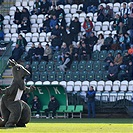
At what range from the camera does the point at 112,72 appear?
1161 inches

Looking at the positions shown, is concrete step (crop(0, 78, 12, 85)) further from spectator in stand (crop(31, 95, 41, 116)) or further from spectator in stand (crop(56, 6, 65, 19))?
spectator in stand (crop(56, 6, 65, 19))

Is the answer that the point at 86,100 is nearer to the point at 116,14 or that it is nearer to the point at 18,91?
the point at 116,14

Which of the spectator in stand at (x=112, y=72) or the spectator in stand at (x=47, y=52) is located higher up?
the spectator in stand at (x=47, y=52)

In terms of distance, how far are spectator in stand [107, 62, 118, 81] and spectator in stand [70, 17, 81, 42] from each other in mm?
3922

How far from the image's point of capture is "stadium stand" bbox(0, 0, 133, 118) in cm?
2856

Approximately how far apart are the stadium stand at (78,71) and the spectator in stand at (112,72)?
0.82 feet

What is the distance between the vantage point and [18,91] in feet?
54.9

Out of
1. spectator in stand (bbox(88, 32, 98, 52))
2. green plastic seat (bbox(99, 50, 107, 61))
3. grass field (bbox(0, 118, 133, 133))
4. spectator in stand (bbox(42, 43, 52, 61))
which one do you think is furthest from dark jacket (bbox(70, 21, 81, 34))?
grass field (bbox(0, 118, 133, 133))

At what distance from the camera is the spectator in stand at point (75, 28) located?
108 ft

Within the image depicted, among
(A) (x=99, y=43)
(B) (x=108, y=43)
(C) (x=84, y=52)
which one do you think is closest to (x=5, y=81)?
(C) (x=84, y=52)

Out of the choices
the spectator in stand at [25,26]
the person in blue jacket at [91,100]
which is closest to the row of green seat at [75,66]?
the person in blue jacket at [91,100]

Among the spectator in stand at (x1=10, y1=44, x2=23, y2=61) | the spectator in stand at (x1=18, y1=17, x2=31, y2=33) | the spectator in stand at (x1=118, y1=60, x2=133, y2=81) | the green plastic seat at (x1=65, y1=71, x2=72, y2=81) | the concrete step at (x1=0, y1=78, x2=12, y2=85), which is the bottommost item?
the concrete step at (x1=0, y1=78, x2=12, y2=85)

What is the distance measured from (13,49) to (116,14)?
18.7 feet

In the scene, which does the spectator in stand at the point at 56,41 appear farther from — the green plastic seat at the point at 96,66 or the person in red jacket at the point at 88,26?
the green plastic seat at the point at 96,66
